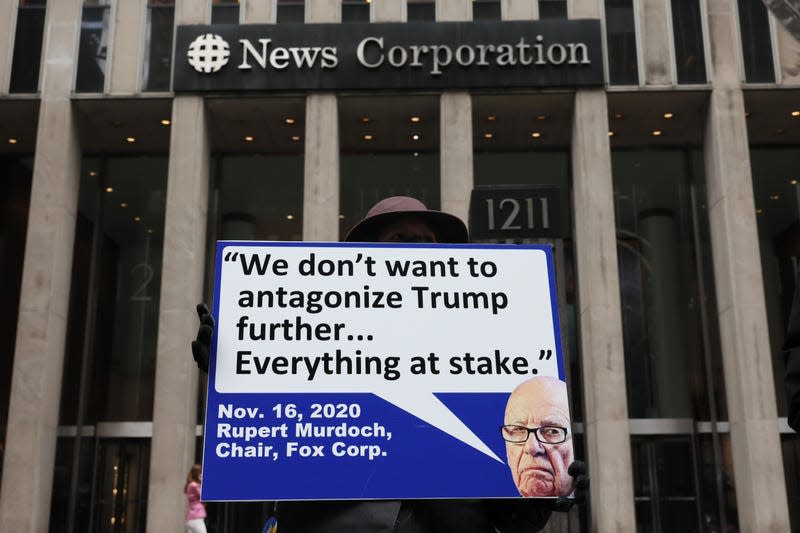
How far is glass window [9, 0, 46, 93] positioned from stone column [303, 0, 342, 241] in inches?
248

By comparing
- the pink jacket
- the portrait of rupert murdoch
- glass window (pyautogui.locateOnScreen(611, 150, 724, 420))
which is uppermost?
Answer: glass window (pyautogui.locateOnScreen(611, 150, 724, 420))

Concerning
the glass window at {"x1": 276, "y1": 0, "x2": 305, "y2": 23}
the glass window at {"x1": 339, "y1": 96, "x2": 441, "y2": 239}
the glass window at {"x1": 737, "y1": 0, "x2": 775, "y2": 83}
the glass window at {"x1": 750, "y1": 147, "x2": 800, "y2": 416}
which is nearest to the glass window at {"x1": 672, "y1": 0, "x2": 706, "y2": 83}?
the glass window at {"x1": 737, "y1": 0, "x2": 775, "y2": 83}

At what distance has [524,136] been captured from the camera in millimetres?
20266

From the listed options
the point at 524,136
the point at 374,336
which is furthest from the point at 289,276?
the point at 524,136

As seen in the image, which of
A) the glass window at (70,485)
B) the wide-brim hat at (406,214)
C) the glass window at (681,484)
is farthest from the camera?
the glass window at (70,485)

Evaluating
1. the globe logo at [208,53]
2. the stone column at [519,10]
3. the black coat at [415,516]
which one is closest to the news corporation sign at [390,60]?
the globe logo at [208,53]

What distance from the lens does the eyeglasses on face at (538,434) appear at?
3.40 meters

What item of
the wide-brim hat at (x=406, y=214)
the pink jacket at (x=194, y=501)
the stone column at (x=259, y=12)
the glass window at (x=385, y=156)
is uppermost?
the stone column at (x=259, y=12)

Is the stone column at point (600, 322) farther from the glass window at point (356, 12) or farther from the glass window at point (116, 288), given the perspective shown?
Answer: the glass window at point (116, 288)

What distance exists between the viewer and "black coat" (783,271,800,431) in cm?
283

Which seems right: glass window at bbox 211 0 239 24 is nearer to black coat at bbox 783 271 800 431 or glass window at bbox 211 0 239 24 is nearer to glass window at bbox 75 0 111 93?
glass window at bbox 75 0 111 93

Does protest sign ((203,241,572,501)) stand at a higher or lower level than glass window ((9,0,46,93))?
lower

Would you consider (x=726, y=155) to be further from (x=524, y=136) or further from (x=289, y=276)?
(x=289, y=276)

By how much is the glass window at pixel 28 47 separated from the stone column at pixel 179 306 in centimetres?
327
